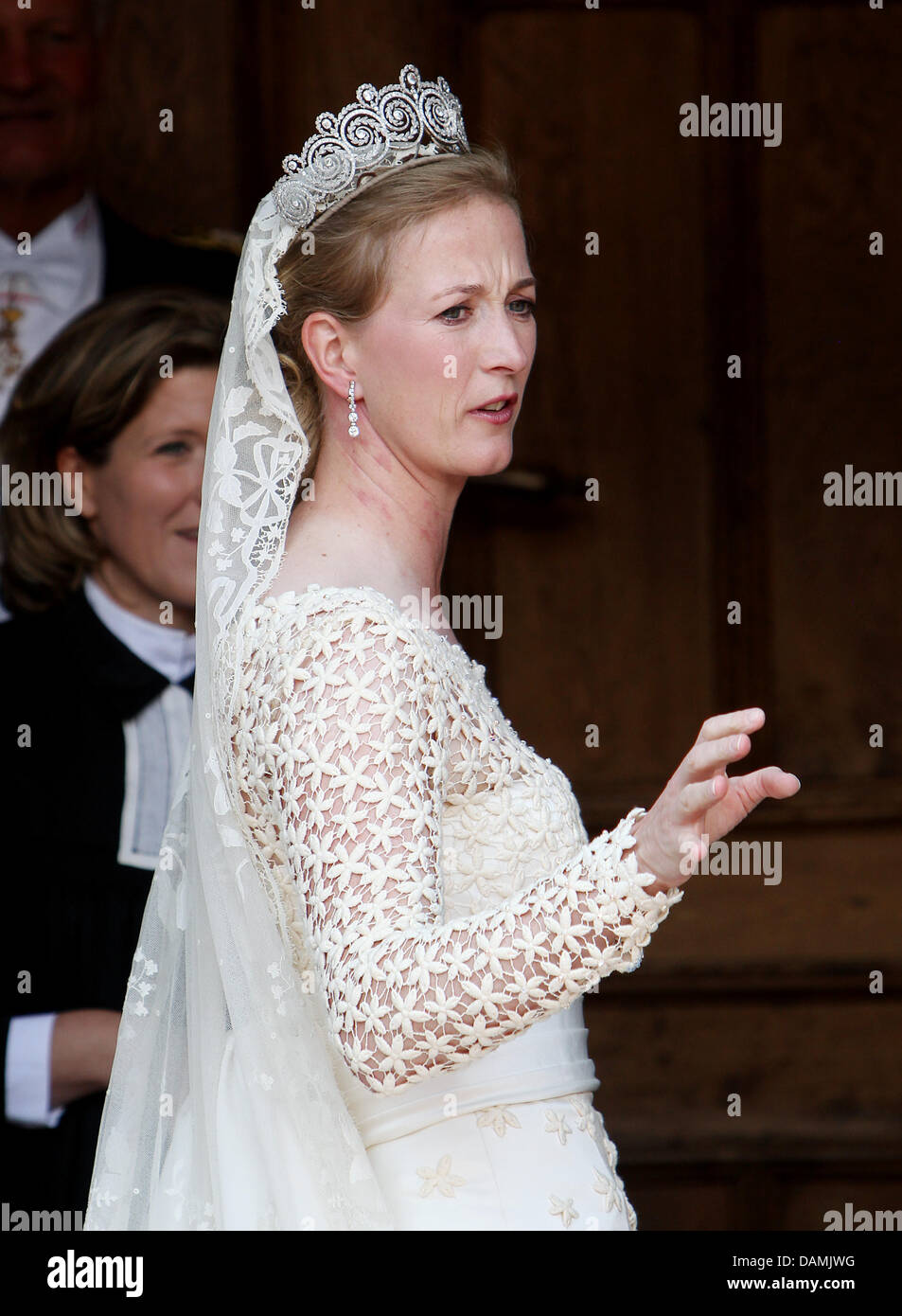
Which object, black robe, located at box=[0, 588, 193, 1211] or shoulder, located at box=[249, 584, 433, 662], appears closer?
shoulder, located at box=[249, 584, 433, 662]

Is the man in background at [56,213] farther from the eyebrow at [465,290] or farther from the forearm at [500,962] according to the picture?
the forearm at [500,962]

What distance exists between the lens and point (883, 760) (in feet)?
12.1

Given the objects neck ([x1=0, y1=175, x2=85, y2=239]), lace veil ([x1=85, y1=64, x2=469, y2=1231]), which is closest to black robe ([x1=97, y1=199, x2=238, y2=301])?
neck ([x1=0, y1=175, x2=85, y2=239])

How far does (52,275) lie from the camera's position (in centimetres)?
332

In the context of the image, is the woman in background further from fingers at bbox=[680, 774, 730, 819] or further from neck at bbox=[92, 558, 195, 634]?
fingers at bbox=[680, 774, 730, 819]

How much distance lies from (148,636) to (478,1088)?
151 centimetres

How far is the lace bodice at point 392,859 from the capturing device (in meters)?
1.56

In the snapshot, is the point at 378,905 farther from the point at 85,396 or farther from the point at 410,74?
the point at 85,396

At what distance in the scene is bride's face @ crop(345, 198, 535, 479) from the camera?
1.88 metres

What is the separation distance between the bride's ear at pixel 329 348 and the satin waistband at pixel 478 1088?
0.73 m

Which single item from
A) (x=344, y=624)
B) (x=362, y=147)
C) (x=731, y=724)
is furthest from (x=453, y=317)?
(x=731, y=724)

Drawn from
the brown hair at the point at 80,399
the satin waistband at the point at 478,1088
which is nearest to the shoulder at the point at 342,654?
the satin waistband at the point at 478,1088

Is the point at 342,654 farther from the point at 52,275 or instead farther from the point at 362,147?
the point at 52,275

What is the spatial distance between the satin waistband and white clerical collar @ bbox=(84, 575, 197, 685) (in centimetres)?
139
